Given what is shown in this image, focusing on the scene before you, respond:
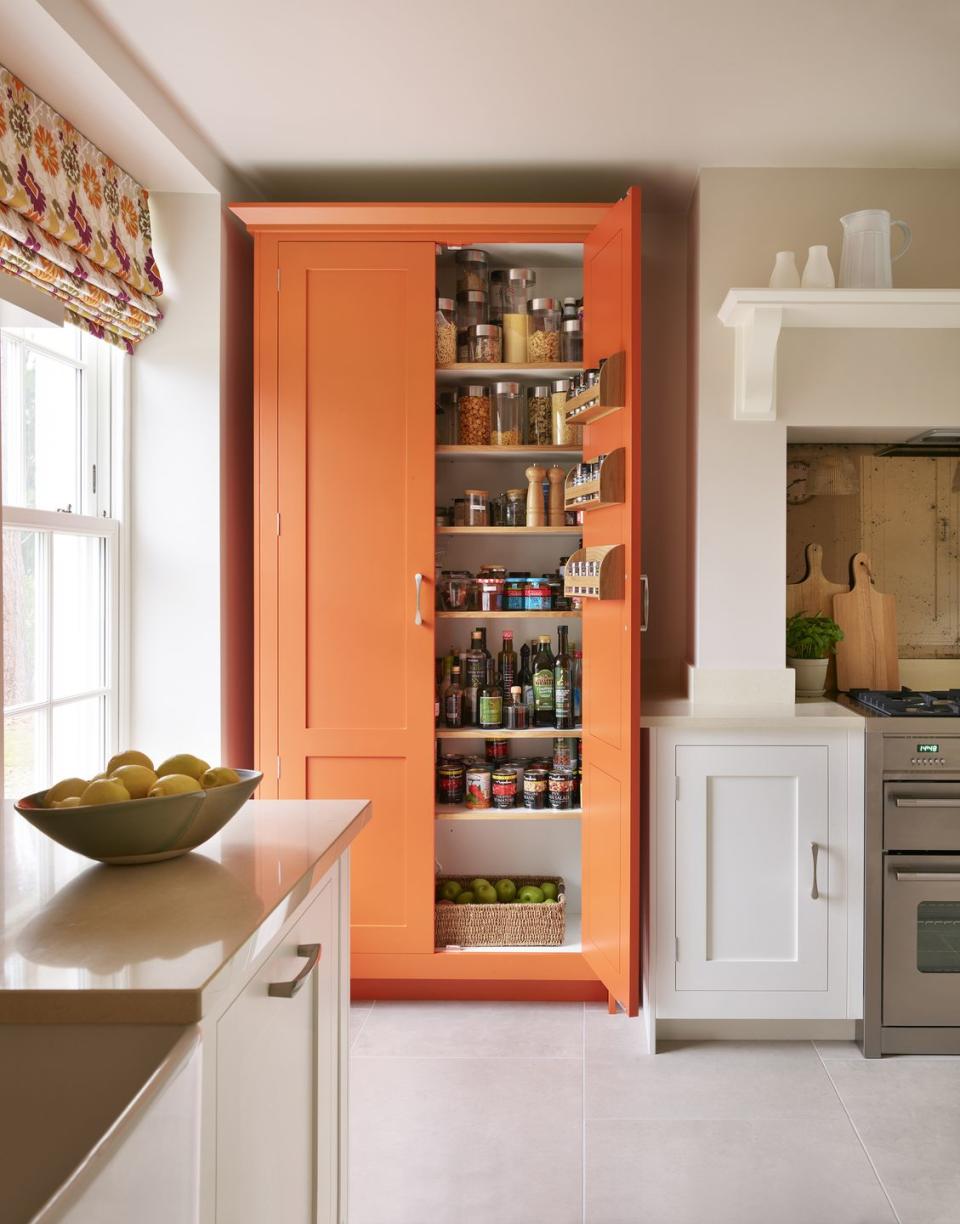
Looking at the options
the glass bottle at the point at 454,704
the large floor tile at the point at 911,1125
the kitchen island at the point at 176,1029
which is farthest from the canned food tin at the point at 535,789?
the kitchen island at the point at 176,1029

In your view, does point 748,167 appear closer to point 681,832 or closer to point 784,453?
point 784,453

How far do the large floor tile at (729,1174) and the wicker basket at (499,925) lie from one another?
720 mm

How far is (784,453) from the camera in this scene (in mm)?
2908

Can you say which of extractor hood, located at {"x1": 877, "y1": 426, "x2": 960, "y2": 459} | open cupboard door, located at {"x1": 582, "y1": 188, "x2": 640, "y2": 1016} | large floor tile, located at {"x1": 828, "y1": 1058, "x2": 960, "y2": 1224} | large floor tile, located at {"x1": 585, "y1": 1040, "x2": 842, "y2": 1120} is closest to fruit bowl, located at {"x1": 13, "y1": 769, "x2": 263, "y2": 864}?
open cupboard door, located at {"x1": 582, "y1": 188, "x2": 640, "y2": 1016}

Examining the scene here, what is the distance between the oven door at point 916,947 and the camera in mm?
2676

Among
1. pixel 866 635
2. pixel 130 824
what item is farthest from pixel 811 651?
pixel 130 824

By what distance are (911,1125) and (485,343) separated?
2.44 metres

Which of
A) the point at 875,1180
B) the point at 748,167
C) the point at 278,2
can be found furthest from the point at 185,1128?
the point at 748,167

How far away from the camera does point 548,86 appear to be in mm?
2449

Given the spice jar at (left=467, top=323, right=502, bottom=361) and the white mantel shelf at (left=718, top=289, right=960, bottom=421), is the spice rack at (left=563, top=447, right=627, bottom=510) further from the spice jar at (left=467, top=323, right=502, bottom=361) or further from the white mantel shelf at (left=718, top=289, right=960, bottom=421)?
the spice jar at (left=467, top=323, right=502, bottom=361)

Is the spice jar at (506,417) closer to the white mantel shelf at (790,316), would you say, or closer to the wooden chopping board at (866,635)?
the white mantel shelf at (790,316)

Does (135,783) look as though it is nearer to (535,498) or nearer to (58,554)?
(58,554)

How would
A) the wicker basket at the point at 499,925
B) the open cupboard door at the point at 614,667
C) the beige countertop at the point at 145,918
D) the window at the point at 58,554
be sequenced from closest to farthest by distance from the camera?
the beige countertop at the point at 145,918
the window at the point at 58,554
the open cupboard door at the point at 614,667
the wicker basket at the point at 499,925

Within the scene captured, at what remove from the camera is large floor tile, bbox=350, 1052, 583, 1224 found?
6.72 ft
